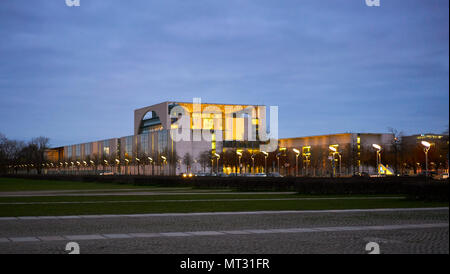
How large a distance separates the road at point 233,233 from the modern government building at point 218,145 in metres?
82.5

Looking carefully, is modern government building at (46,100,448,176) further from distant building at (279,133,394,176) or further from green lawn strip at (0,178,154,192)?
green lawn strip at (0,178,154,192)

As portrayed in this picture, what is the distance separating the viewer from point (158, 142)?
118 meters

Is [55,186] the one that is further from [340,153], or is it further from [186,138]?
[186,138]

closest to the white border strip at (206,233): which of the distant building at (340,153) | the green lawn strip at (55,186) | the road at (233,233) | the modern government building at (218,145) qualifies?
the road at (233,233)

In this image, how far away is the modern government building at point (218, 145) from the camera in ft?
351

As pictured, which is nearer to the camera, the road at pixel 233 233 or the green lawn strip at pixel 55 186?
the road at pixel 233 233

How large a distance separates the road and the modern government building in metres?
82.5

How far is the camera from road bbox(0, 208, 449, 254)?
1116cm

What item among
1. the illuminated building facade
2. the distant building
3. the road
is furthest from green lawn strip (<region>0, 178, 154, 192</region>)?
the distant building

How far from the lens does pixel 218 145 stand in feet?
383

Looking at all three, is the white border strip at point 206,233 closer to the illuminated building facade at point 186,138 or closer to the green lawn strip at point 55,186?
the green lawn strip at point 55,186
